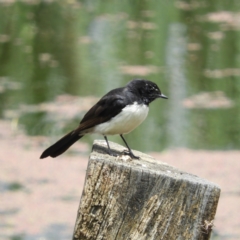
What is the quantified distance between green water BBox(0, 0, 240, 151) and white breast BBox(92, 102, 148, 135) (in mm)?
3730

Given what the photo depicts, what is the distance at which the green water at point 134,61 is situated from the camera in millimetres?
7949

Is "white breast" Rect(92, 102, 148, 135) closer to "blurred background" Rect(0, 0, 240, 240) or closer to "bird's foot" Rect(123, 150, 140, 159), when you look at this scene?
"bird's foot" Rect(123, 150, 140, 159)

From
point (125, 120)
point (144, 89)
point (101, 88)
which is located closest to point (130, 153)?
point (125, 120)

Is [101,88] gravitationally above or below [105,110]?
below

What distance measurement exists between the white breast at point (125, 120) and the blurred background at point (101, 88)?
2318mm

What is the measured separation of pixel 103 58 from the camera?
10.8 meters

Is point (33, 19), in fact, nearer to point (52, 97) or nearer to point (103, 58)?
point (103, 58)

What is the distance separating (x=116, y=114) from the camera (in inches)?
131

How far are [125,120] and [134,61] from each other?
731cm

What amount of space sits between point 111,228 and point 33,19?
11.2 meters

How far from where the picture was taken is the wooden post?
91.5 inches

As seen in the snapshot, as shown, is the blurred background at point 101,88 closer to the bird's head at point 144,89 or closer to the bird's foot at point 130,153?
the bird's head at point 144,89

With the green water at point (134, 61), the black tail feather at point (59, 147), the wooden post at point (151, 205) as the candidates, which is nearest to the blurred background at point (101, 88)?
the green water at point (134, 61)

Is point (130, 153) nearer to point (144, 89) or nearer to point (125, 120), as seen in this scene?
point (125, 120)
